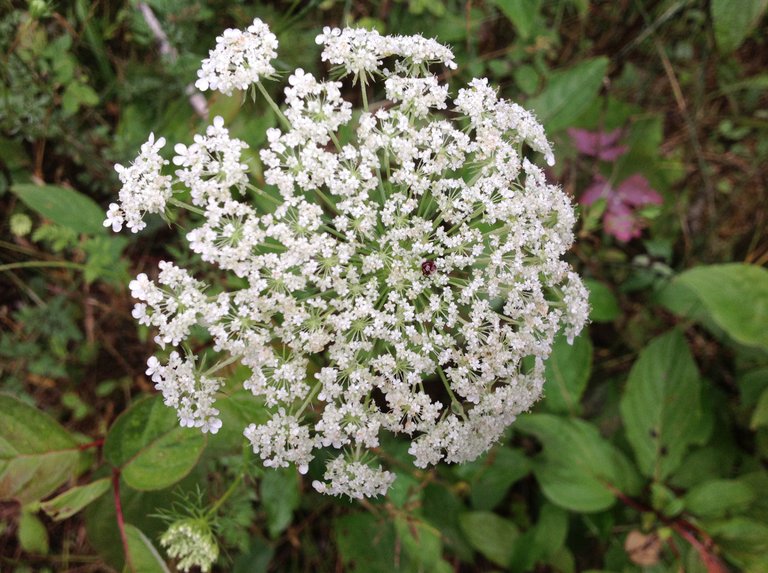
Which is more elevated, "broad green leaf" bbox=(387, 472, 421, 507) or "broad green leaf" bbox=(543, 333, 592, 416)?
"broad green leaf" bbox=(543, 333, 592, 416)

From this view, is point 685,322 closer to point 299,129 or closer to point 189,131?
point 299,129

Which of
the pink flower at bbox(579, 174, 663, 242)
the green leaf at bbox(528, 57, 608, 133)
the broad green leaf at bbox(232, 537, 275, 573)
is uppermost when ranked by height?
the green leaf at bbox(528, 57, 608, 133)

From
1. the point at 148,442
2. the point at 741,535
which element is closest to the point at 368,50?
the point at 148,442

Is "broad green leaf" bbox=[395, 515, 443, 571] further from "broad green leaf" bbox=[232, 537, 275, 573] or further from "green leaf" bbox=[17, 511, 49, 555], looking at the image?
"green leaf" bbox=[17, 511, 49, 555]

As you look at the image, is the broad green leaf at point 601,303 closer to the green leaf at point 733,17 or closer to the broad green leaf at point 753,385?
the broad green leaf at point 753,385

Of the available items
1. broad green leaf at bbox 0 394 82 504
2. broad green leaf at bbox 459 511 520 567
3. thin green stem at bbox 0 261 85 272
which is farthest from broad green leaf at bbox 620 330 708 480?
thin green stem at bbox 0 261 85 272

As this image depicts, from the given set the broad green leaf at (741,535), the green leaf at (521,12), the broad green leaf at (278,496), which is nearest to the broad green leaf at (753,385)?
the broad green leaf at (741,535)
